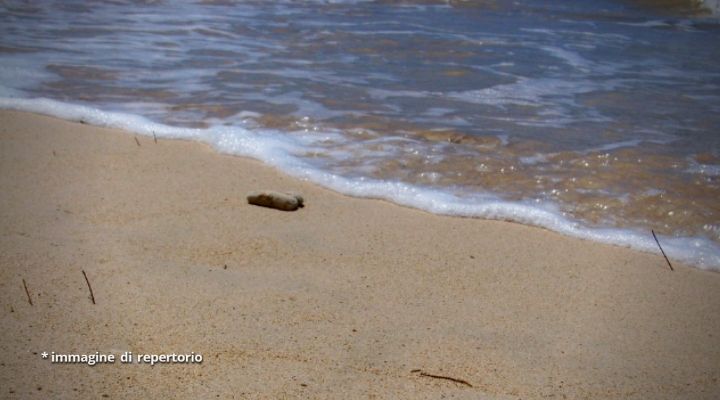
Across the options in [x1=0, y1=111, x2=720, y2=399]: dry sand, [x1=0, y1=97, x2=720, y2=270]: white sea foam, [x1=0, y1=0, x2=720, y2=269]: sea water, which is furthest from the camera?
[x1=0, y1=0, x2=720, y2=269]: sea water

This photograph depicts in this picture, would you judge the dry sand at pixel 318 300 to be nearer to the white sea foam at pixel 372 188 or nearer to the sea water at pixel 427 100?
the white sea foam at pixel 372 188

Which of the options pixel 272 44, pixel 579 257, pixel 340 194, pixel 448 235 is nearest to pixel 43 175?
pixel 340 194

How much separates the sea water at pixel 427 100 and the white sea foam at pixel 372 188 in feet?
0.04

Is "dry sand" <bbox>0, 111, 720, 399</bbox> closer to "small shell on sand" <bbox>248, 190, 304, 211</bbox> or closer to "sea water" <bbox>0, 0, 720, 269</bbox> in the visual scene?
"small shell on sand" <bbox>248, 190, 304, 211</bbox>

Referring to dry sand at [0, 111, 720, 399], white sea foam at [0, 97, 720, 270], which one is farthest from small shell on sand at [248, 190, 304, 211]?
white sea foam at [0, 97, 720, 270]

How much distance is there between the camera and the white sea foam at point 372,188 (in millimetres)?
3273

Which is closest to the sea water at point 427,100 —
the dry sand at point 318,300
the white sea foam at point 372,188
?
the white sea foam at point 372,188

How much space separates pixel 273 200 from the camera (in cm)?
333

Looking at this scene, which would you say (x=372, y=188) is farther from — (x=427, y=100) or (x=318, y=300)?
(x=427, y=100)

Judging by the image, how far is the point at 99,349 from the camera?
6.79 ft

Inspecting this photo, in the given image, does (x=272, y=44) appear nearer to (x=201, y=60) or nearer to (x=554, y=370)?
(x=201, y=60)

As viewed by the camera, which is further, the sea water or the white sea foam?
the sea water

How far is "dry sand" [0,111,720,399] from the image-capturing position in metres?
2.07

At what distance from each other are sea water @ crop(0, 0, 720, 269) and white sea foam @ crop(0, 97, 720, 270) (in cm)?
1
